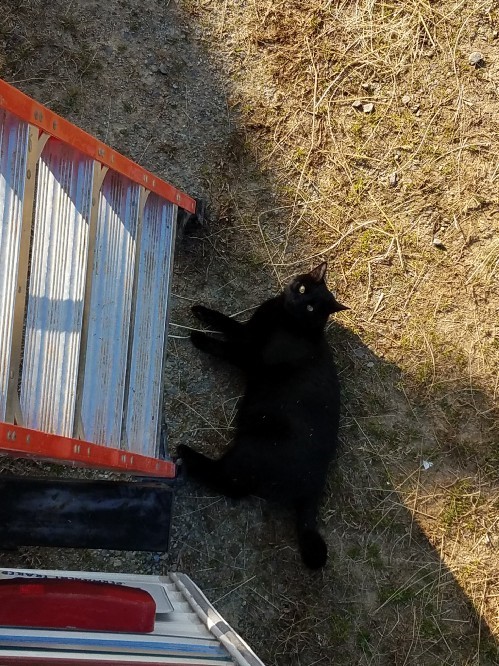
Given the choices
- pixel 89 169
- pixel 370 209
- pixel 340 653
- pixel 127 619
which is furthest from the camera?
pixel 370 209

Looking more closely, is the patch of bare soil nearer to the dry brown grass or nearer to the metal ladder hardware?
the dry brown grass

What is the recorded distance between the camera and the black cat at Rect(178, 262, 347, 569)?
3.41 metres

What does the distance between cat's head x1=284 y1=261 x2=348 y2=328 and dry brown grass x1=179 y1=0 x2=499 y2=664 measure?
401 mm

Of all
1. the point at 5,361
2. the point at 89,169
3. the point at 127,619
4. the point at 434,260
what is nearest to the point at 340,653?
the point at 127,619

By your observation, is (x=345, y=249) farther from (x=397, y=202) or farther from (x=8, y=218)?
(x=8, y=218)

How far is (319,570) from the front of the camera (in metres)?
3.72

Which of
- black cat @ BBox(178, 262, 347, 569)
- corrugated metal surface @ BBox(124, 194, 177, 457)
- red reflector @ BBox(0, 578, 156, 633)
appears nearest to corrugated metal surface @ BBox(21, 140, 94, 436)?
corrugated metal surface @ BBox(124, 194, 177, 457)

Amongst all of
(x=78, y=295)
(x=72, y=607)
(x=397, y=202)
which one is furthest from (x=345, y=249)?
(x=72, y=607)

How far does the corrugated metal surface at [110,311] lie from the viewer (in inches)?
107

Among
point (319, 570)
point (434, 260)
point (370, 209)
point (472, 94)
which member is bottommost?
point (319, 570)

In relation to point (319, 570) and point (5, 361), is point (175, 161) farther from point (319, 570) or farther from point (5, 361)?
point (319, 570)

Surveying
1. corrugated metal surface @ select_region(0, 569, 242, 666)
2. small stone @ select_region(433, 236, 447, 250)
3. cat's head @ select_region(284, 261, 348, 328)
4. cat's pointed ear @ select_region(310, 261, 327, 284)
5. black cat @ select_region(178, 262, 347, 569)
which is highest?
small stone @ select_region(433, 236, 447, 250)

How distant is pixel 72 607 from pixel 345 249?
2.44 metres

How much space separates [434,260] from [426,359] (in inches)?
23.6
